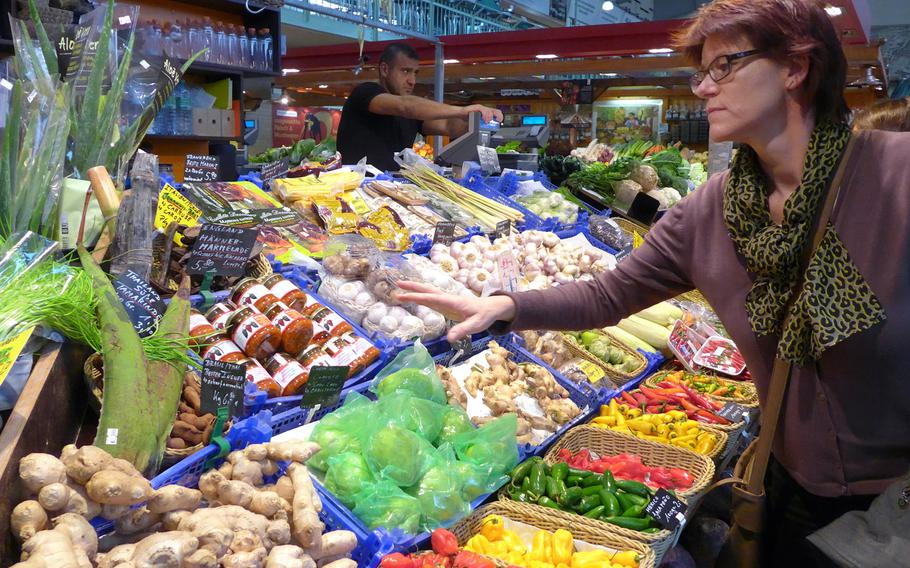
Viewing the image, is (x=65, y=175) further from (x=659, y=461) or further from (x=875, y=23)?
(x=875, y=23)

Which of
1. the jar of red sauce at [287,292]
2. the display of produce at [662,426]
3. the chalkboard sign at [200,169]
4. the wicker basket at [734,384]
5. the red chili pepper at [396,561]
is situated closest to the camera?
the red chili pepper at [396,561]

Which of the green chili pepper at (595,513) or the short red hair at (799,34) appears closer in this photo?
the short red hair at (799,34)

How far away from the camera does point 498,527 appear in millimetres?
2160

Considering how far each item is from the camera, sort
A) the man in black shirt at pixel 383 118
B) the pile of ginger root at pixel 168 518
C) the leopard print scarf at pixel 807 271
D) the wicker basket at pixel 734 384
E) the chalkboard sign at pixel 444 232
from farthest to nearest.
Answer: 1. the man in black shirt at pixel 383 118
2. the chalkboard sign at pixel 444 232
3. the wicker basket at pixel 734 384
4. the leopard print scarf at pixel 807 271
5. the pile of ginger root at pixel 168 518

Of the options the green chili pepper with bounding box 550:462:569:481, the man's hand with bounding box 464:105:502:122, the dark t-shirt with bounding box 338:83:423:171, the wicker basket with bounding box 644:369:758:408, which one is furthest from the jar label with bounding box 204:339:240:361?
the dark t-shirt with bounding box 338:83:423:171

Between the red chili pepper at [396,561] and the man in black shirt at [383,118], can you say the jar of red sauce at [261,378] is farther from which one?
the man in black shirt at [383,118]

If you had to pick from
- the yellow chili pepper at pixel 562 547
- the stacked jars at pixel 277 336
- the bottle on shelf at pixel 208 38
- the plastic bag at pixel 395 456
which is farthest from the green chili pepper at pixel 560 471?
the bottle on shelf at pixel 208 38

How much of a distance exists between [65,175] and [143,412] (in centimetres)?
102

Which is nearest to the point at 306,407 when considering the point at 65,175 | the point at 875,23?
the point at 65,175

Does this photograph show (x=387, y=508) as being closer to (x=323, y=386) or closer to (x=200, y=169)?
(x=323, y=386)

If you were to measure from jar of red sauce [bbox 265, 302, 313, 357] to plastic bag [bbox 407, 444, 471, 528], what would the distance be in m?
0.66

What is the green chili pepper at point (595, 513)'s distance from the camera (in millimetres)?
2246

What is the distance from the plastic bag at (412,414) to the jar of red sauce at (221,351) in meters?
0.47

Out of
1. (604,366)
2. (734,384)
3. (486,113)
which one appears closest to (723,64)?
(604,366)
